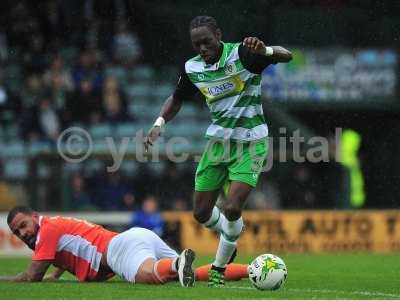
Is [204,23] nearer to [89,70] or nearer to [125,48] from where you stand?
[89,70]

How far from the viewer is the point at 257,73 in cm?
934

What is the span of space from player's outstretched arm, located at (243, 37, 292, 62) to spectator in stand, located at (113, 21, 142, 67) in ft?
46.0

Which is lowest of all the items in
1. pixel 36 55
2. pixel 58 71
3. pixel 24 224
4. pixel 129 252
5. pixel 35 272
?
pixel 35 272

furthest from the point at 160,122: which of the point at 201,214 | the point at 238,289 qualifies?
the point at 238,289

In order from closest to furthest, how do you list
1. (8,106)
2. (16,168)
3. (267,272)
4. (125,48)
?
Result: (267,272) → (16,168) → (8,106) → (125,48)

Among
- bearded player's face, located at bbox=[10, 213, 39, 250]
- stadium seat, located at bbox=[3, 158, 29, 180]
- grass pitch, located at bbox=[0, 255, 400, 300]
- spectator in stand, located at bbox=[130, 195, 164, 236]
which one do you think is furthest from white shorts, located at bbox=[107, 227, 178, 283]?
stadium seat, located at bbox=[3, 158, 29, 180]

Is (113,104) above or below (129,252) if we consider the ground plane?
above

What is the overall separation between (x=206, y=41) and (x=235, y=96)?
576 mm

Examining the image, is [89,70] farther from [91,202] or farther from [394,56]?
[394,56]

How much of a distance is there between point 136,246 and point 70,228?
645 millimetres

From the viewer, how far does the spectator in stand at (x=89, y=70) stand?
21281 mm

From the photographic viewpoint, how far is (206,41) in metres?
9.17

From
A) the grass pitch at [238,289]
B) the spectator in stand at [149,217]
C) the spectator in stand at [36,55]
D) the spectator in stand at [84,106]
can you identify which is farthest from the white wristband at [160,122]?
the spectator in stand at [36,55]

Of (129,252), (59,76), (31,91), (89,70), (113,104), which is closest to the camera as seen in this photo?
(129,252)
